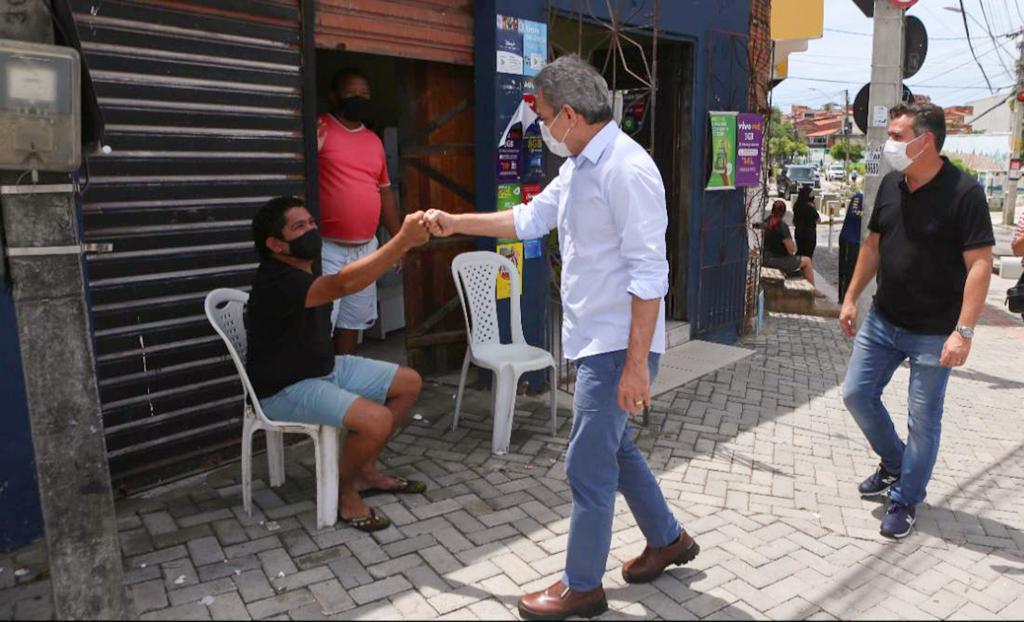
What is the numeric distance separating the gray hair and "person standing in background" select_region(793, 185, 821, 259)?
30.8ft

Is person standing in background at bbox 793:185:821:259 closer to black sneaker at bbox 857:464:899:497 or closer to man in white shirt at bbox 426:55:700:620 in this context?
black sneaker at bbox 857:464:899:497

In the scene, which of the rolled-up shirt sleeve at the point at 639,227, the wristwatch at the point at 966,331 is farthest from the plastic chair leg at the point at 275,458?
the wristwatch at the point at 966,331

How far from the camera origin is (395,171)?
23.1ft

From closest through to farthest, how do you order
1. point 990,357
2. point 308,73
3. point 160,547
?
1. point 160,547
2. point 308,73
3. point 990,357

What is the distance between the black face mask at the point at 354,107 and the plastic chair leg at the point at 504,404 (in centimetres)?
177

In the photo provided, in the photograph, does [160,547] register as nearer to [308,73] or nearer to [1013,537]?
[308,73]

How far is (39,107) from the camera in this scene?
101 inches

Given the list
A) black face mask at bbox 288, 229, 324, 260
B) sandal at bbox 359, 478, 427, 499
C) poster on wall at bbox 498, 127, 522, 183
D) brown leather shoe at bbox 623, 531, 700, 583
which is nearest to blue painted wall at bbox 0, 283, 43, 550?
black face mask at bbox 288, 229, 324, 260

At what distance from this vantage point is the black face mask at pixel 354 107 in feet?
15.9

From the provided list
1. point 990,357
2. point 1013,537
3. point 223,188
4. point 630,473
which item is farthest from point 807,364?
point 223,188

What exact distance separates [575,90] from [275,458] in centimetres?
243

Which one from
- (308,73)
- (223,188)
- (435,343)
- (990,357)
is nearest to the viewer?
(223,188)

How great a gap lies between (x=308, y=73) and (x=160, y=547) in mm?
2576

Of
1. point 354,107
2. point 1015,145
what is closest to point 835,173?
point 1015,145
